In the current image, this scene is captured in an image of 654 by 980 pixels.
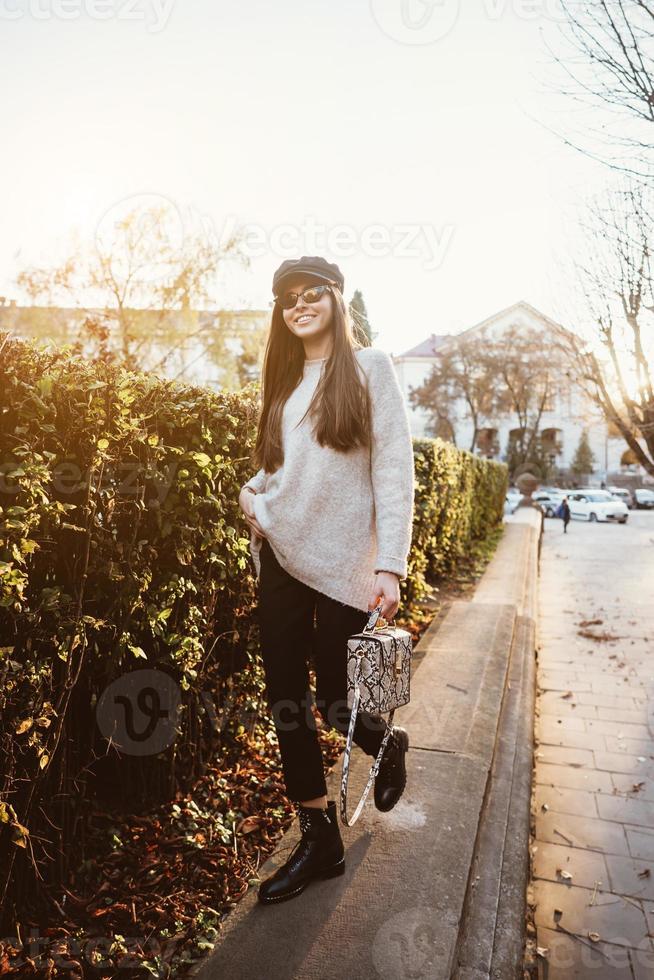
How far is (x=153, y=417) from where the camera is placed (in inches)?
94.8

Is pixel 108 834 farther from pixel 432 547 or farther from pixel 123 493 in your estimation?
pixel 432 547

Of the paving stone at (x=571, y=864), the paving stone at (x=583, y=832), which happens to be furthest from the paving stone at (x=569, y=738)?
the paving stone at (x=571, y=864)

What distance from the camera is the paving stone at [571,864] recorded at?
8.58ft

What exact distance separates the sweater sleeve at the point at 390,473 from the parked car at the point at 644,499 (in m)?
41.7

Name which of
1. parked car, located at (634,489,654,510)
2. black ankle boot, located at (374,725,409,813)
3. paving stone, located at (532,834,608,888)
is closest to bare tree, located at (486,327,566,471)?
parked car, located at (634,489,654,510)

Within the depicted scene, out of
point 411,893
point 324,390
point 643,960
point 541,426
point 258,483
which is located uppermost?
point 541,426

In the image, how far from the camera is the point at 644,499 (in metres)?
39.2

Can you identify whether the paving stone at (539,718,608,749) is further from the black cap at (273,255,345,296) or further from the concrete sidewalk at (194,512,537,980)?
the black cap at (273,255,345,296)

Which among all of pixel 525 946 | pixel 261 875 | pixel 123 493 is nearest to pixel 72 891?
pixel 261 875

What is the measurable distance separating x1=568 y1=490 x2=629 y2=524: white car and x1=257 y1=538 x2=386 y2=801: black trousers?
1054 inches

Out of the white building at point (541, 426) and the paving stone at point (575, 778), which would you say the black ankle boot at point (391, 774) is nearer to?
the paving stone at point (575, 778)

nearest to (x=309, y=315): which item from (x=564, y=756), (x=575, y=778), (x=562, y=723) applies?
(x=575, y=778)

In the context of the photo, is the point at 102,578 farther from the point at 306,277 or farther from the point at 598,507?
the point at 598,507

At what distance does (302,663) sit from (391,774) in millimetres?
552
